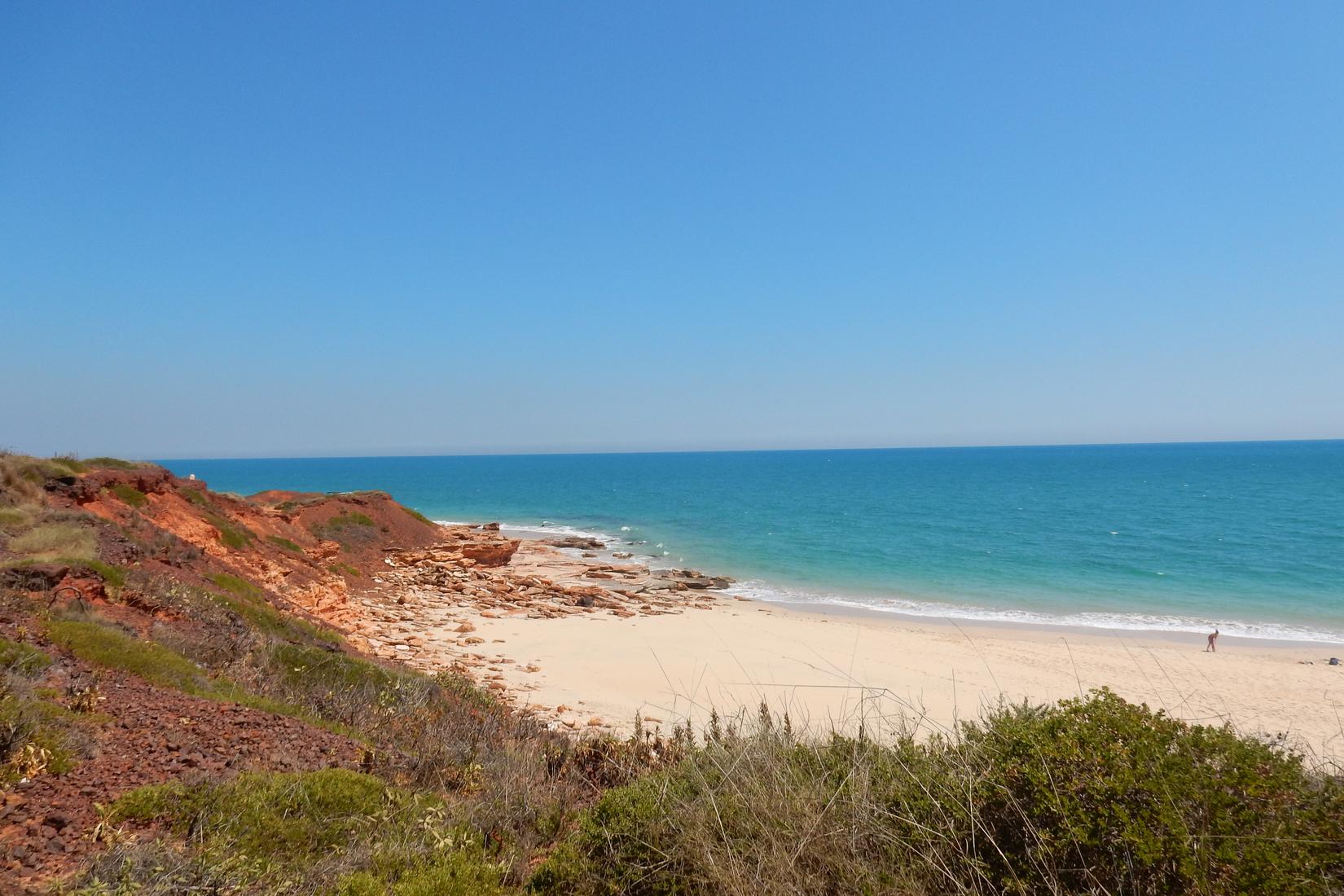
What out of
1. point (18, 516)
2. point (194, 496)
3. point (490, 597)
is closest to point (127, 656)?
point (18, 516)

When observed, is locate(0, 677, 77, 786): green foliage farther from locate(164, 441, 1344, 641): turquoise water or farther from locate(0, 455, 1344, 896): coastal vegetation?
locate(164, 441, 1344, 641): turquoise water

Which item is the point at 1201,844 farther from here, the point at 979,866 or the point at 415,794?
the point at 415,794

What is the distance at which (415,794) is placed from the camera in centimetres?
543

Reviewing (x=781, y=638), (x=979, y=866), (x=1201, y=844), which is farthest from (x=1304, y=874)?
(x=781, y=638)

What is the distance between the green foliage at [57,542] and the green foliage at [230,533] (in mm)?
7482

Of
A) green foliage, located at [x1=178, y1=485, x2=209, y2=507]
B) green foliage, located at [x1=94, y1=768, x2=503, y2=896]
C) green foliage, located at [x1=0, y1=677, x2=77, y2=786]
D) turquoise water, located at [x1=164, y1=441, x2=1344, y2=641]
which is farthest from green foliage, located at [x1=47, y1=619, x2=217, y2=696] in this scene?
turquoise water, located at [x1=164, y1=441, x2=1344, y2=641]

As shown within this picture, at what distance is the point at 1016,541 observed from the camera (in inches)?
1746

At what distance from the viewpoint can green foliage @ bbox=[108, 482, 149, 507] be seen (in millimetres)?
18781

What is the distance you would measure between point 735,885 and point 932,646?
63.0 feet

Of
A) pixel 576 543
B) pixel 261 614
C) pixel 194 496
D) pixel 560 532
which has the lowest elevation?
pixel 560 532

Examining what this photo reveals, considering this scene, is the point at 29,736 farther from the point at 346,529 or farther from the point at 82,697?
the point at 346,529

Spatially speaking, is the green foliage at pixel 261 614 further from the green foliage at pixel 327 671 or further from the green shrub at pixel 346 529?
the green shrub at pixel 346 529

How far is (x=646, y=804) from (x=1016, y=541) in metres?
46.1

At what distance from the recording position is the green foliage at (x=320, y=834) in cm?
412
